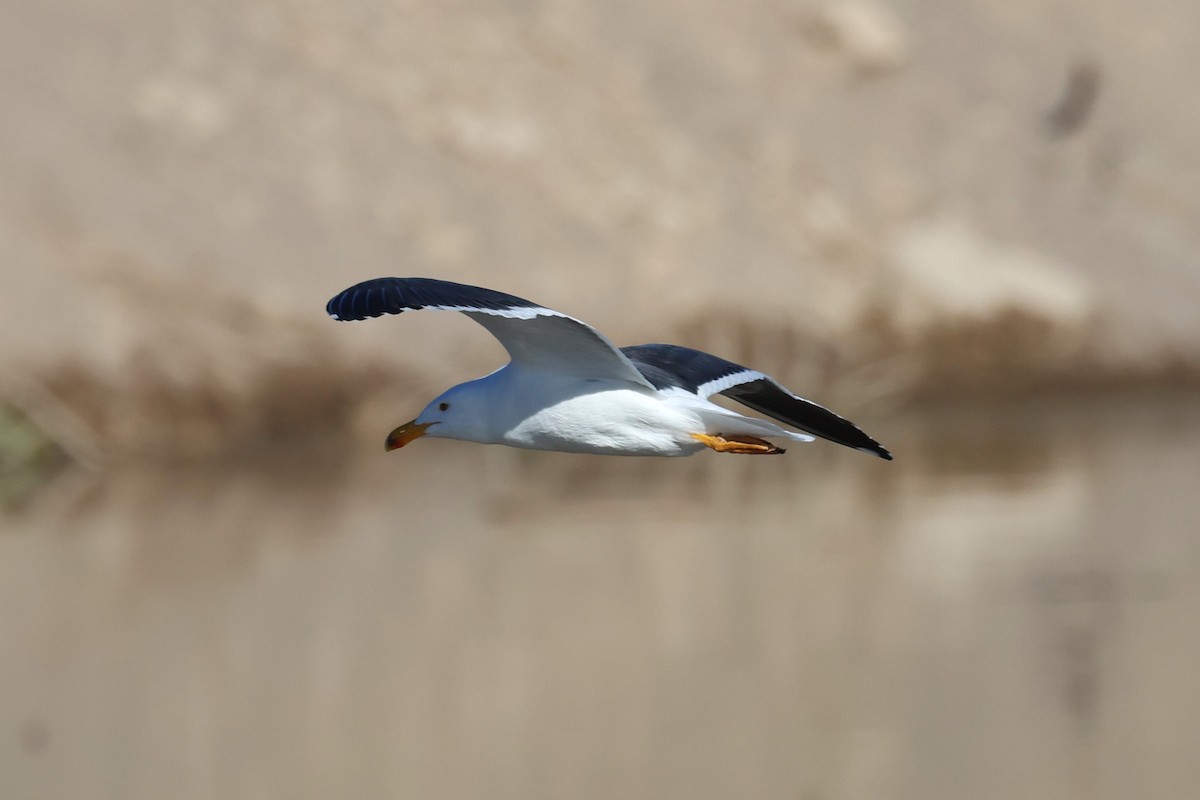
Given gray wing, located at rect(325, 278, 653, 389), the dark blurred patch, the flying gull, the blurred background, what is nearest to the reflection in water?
the blurred background

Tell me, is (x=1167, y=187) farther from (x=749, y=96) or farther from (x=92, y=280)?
(x=92, y=280)

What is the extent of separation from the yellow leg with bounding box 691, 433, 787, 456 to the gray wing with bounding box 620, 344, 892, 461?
0.58 feet

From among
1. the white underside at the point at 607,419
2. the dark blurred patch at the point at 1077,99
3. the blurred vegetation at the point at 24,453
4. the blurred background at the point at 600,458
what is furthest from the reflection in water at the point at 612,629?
the dark blurred patch at the point at 1077,99

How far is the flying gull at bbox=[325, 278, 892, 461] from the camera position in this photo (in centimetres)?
458

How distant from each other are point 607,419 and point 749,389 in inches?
22.7

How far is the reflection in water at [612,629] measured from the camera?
7.93 m

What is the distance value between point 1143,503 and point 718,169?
4.90 m

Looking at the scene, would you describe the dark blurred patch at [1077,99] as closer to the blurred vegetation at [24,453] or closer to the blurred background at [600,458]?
the blurred background at [600,458]

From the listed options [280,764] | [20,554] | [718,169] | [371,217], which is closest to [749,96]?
[718,169]

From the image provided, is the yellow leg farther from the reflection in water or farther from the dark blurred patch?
the dark blurred patch

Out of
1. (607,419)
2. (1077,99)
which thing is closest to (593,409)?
(607,419)

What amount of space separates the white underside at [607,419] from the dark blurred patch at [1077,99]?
12.9 metres

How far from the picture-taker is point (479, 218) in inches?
568

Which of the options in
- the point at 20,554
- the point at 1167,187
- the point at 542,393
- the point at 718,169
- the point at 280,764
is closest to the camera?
the point at 542,393
